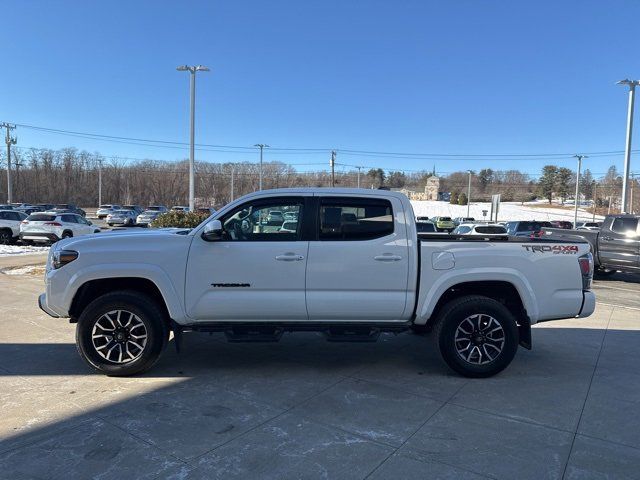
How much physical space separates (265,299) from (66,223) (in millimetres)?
21112

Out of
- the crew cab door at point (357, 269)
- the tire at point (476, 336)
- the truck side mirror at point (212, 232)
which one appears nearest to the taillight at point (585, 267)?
the tire at point (476, 336)

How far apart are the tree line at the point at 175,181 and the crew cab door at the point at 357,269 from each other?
10156cm

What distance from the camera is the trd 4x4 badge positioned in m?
5.11

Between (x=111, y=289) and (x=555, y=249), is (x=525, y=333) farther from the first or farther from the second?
(x=111, y=289)

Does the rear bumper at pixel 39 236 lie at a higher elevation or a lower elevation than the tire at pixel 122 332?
lower

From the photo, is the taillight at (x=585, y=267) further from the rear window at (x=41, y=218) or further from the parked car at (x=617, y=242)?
the rear window at (x=41, y=218)

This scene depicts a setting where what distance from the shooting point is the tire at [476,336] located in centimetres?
505

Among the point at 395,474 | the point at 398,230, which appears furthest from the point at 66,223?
the point at 395,474

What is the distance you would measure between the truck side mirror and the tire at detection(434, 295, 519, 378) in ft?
7.96

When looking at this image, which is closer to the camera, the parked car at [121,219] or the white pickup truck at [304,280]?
the white pickup truck at [304,280]

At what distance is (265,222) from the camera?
513 centimetres

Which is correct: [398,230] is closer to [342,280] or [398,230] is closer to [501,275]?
[342,280]

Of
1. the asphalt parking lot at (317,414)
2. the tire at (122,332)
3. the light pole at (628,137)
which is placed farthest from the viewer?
the light pole at (628,137)

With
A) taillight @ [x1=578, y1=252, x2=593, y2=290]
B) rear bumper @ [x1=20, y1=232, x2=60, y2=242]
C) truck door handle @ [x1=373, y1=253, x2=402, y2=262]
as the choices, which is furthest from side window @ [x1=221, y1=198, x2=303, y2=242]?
rear bumper @ [x1=20, y1=232, x2=60, y2=242]
